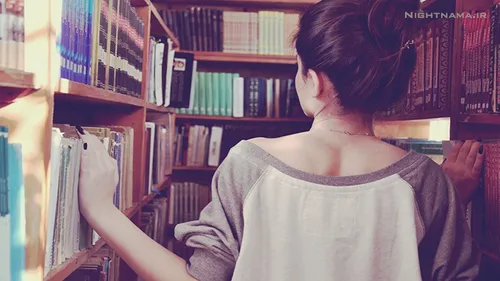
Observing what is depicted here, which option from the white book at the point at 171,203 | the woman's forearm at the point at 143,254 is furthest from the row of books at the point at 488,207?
the white book at the point at 171,203

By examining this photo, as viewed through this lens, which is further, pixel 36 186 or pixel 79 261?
pixel 79 261

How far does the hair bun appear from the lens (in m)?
1.02

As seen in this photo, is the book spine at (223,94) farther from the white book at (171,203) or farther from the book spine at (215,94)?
the white book at (171,203)

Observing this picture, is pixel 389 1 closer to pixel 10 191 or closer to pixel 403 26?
pixel 403 26

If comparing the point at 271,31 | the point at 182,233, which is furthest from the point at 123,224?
the point at 271,31

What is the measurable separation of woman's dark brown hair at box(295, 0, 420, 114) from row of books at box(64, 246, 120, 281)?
0.87m

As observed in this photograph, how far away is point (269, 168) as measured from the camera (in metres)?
0.98

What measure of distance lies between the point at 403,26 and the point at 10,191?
788 millimetres

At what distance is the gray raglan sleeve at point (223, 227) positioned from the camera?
3.24 feet

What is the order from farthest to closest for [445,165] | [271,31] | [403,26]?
[271,31] < [445,165] < [403,26]

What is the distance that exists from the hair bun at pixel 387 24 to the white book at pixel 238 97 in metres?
2.28

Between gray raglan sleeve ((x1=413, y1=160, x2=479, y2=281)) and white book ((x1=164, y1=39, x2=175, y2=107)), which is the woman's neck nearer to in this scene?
gray raglan sleeve ((x1=413, y1=160, x2=479, y2=281))

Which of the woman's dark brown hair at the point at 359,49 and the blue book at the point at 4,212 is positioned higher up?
the woman's dark brown hair at the point at 359,49

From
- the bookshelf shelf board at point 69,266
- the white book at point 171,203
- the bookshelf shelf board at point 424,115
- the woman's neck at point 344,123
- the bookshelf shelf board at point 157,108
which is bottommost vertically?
the white book at point 171,203
